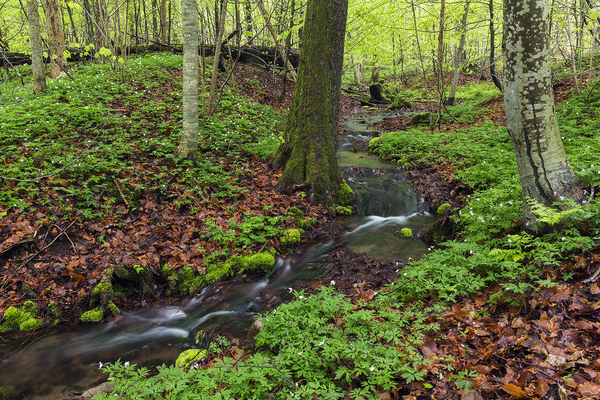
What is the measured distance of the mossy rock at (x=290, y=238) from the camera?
5975 mm

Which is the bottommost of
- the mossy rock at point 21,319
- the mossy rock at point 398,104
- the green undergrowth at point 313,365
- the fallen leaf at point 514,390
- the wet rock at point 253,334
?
the mossy rock at point 21,319

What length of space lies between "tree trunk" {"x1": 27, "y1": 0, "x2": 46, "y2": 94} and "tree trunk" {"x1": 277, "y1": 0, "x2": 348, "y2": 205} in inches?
321

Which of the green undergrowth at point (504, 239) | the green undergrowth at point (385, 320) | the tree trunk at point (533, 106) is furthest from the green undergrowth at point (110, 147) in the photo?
the tree trunk at point (533, 106)

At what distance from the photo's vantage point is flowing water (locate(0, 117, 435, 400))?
139 inches

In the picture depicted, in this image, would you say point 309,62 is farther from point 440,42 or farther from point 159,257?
point 440,42

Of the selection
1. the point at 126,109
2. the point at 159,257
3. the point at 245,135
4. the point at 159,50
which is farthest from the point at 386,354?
the point at 159,50

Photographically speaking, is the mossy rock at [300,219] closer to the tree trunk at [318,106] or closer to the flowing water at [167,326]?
the flowing water at [167,326]

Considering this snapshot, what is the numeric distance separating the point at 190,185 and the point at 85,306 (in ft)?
9.86

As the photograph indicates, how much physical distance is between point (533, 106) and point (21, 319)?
Result: 7.11 m

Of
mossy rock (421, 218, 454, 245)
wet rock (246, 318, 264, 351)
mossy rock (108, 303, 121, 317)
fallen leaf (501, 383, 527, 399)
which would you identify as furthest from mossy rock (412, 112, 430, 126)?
mossy rock (108, 303, 121, 317)

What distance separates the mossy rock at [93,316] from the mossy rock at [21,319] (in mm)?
508

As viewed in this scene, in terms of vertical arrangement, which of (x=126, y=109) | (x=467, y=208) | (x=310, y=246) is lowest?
(x=310, y=246)

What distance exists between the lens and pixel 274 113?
497 inches

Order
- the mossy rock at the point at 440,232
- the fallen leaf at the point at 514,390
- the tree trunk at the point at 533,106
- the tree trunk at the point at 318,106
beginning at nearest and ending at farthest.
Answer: the fallen leaf at the point at 514,390 → the tree trunk at the point at 533,106 → the mossy rock at the point at 440,232 → the tree trunk at the point at 318,106
